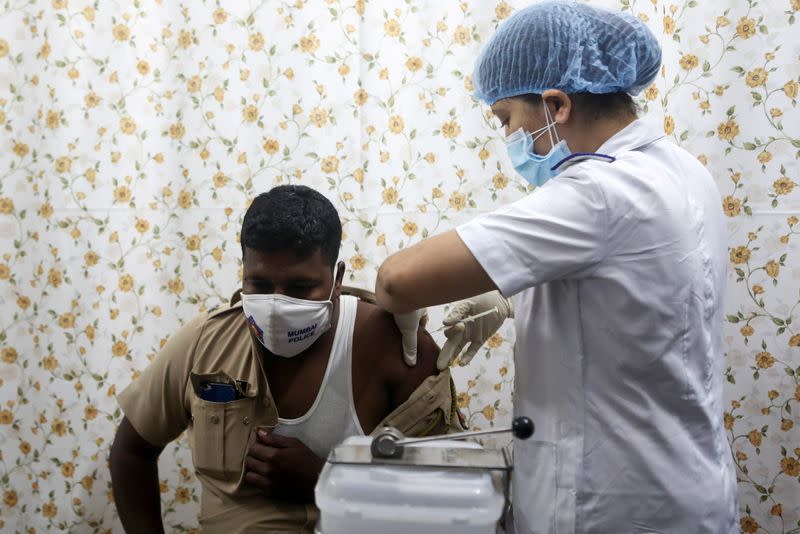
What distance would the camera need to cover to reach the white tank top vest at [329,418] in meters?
1.22

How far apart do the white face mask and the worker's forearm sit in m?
0.40

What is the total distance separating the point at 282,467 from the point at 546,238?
65 centimetres

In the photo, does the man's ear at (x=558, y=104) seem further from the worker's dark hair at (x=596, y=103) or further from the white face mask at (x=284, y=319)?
the white face mask at (x=284, y=319)

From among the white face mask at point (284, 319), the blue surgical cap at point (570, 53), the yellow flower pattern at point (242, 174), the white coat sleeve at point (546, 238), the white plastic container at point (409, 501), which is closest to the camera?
the white plastic container at point (409, 501)

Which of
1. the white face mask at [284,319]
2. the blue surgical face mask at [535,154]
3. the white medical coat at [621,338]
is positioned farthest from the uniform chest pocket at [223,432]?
the blue surgical face mask at [535,154]

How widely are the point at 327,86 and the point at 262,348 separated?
33.4 inches

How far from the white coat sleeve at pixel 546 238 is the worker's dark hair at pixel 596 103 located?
0.18m

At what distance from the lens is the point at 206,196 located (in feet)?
6.06

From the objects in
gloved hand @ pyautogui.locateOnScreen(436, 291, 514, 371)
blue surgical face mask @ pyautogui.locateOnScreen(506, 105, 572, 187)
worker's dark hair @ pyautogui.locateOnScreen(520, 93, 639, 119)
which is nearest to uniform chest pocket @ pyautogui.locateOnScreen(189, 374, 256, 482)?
gloved hand @ pyautogui.locateOnScreen(436, 291, 514, 371)

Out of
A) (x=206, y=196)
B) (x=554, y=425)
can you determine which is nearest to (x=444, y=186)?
(x=206, y=196)

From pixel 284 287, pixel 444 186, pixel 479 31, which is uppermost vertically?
pixel 479 31

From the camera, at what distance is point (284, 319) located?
45.6 inches

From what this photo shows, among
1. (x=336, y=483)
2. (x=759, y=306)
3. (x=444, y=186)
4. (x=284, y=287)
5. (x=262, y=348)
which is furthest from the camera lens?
(x=444, y=186)

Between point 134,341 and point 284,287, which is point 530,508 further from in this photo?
point 134,341
